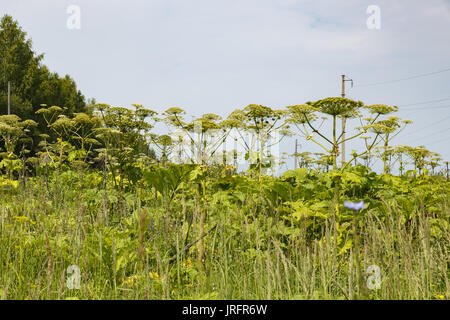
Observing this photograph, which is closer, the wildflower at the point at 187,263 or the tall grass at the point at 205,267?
the tall grass at the point at 205,267

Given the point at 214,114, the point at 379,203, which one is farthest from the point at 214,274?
the point at 214,114

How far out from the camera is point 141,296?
2172mm

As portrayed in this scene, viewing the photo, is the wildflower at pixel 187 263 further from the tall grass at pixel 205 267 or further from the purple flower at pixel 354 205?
the purple flower at pixel 354 205

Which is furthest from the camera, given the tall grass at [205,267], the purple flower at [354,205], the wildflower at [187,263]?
the wildflower at [187,263]

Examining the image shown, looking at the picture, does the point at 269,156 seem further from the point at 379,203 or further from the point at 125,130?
the point at 125,130

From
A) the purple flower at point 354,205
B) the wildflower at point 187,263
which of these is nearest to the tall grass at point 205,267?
the wildflower at point 187,263

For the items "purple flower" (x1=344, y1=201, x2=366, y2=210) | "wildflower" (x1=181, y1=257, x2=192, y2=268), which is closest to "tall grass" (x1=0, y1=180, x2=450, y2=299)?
"wildflower" (x1=181, y1=257, x2=192, y2=268)

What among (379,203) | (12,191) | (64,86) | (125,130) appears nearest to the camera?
(379,203)

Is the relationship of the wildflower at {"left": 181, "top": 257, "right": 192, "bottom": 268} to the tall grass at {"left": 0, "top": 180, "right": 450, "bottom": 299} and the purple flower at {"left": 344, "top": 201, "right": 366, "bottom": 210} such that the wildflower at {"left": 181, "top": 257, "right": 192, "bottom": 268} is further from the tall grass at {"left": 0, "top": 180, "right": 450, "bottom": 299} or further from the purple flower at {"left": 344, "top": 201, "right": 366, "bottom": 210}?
the purple flower at {"left": 344, "top": 201, "right": 366, "bottom": 210}

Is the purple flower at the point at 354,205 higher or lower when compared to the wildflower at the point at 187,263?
higher

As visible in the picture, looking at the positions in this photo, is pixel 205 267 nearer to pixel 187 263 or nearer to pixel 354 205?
pixel 187 263

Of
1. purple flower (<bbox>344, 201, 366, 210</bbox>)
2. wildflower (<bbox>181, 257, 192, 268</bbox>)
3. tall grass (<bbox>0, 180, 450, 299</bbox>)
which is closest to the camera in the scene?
purple flower (<bbox>344, 201, 366, 210</bbox>)

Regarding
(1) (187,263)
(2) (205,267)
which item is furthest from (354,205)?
(1) (187,263)
